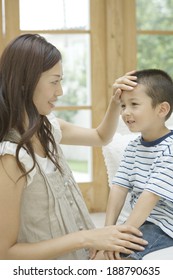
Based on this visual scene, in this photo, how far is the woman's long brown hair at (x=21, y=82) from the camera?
Result: 1300mm

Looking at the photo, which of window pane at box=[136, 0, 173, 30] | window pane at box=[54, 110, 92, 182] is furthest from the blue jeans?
window pane at box=[136, 0, 173, 30]

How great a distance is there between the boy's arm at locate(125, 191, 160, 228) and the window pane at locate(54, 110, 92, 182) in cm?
239

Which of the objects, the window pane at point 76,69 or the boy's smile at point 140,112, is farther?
the window pane at point 76,69

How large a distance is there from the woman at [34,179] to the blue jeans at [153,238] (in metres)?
0.03

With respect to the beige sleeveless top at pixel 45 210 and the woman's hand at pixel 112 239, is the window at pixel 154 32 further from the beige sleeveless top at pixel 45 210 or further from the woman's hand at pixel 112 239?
the woman's hand at pixel 112 239

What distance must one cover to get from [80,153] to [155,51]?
43.1 inches

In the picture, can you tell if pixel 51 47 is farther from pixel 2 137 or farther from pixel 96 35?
pixel 96 35

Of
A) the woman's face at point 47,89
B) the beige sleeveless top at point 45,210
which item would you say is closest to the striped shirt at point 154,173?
the beige sleeveless top at point 45,210

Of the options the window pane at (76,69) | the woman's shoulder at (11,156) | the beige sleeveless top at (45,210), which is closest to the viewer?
the woman's shoulder at (11,156)

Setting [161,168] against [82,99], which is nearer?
[161,168]

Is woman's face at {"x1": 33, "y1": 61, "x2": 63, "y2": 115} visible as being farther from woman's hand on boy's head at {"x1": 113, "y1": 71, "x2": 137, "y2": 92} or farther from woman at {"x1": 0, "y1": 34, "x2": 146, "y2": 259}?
woman's hand on boy's head at {"x1": 113, "y1": 71, "x2": 137, "y2": 92}

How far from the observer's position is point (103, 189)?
3799mm

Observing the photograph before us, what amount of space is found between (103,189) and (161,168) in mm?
2409
